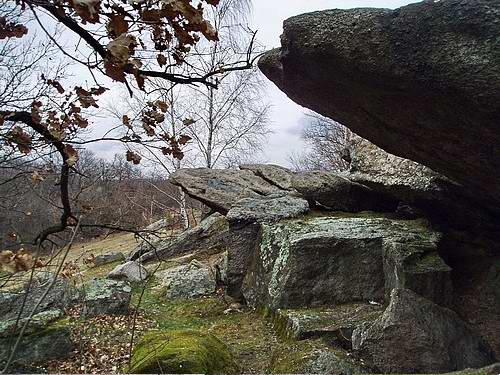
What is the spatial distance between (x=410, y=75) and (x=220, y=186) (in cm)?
594

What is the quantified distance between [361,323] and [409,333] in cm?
71

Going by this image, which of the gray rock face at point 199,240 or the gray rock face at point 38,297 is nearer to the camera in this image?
the gray rock face at point 38,297

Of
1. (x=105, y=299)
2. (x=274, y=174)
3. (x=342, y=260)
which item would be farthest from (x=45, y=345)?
(x=274, y=174)

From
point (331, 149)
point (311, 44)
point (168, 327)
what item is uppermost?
point (331, 149)

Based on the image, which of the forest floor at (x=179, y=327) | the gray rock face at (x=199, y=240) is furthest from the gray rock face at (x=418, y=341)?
the gray rock face at (x=199, y=240)

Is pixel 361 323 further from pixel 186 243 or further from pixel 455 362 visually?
pixel 186 243

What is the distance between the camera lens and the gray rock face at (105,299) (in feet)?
21.7

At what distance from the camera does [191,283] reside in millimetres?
8242

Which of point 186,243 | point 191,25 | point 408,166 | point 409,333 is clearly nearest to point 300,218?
point 408,166

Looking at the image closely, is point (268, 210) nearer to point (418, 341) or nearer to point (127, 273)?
point (418, 341)

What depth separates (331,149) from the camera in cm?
2411

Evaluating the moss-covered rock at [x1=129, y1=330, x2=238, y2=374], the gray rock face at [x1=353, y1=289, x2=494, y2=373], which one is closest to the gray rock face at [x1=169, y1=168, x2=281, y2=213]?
the moss-covered rock at [x1=129, y1=330, x2=238, y2=374]

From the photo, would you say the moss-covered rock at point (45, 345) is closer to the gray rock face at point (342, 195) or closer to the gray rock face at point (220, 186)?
the gray rock face at point (220, 186)

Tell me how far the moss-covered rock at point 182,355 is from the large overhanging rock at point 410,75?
7.54 feet
